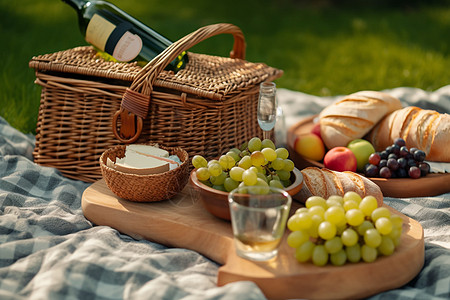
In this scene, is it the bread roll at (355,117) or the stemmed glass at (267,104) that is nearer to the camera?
the stemmed glass at (267,104)

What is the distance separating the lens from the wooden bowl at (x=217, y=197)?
144cm

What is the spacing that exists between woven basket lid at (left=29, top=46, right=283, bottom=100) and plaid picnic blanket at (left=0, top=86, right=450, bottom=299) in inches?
16.7

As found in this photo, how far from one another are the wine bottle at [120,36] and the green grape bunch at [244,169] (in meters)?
0.64

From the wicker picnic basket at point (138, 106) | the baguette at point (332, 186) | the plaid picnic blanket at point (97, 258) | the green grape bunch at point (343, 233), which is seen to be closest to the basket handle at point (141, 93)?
the wicker picnic basket at point (138, 106)

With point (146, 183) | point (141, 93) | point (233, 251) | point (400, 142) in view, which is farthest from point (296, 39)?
point (233, 251)

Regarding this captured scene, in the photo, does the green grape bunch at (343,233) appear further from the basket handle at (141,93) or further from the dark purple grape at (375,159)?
the basket handle at (141,93)

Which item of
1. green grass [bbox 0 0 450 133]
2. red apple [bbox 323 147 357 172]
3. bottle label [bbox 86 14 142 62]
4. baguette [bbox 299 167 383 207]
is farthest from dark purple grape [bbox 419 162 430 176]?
green grass [bbox 0 0 450 133]

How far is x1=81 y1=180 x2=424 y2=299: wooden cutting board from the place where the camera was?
1.26 meters

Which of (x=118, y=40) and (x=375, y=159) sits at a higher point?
(x=118, y=40)

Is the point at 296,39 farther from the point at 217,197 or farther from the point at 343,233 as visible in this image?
the point at 343,233

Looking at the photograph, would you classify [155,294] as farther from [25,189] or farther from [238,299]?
[25,189]

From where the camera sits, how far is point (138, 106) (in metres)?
1.77

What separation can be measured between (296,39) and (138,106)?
2.99 meters

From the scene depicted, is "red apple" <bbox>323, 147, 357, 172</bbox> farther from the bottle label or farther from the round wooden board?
the bottle label
